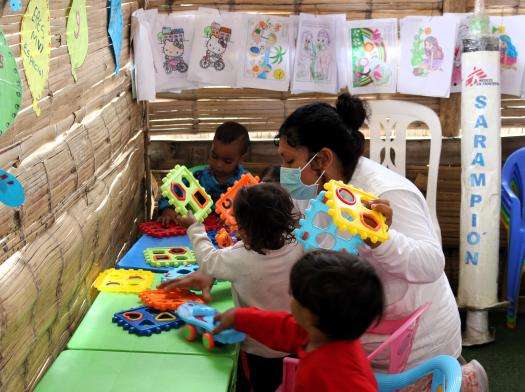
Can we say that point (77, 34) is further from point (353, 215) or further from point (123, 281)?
point (353, 215)

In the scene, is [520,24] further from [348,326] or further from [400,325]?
[348,326]

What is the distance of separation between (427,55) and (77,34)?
2163 millimetres

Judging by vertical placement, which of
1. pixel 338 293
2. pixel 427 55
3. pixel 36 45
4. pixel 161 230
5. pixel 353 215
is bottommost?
pixel 161 230

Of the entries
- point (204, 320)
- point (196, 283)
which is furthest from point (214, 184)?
point (204, 320)

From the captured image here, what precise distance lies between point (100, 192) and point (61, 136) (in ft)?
1.88

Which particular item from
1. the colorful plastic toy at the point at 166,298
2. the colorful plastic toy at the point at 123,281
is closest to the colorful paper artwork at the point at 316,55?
the colorful plastic toy at the point at 123,281

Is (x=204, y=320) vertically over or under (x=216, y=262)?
under

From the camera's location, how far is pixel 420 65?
3844 millimetres

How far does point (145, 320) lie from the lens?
7.38 ft

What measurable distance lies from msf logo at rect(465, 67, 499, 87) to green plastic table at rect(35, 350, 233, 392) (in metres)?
2.27

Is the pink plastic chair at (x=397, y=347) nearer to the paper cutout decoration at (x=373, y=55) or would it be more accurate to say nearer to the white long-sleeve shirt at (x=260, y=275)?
the white long-sleeve shirt at (x=260, y=275)

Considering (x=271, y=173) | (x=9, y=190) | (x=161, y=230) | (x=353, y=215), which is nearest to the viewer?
(x=9, y=190)

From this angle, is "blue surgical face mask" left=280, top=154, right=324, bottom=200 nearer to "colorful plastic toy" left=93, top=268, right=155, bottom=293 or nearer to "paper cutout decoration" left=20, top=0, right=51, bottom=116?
"colorful plastic toy" left=93, top=268, right=155, bottom=293

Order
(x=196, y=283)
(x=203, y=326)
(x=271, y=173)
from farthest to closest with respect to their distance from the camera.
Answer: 1. (x=271, y=173)
2. (x=196, y=283)
3. (x=203, y=326)
